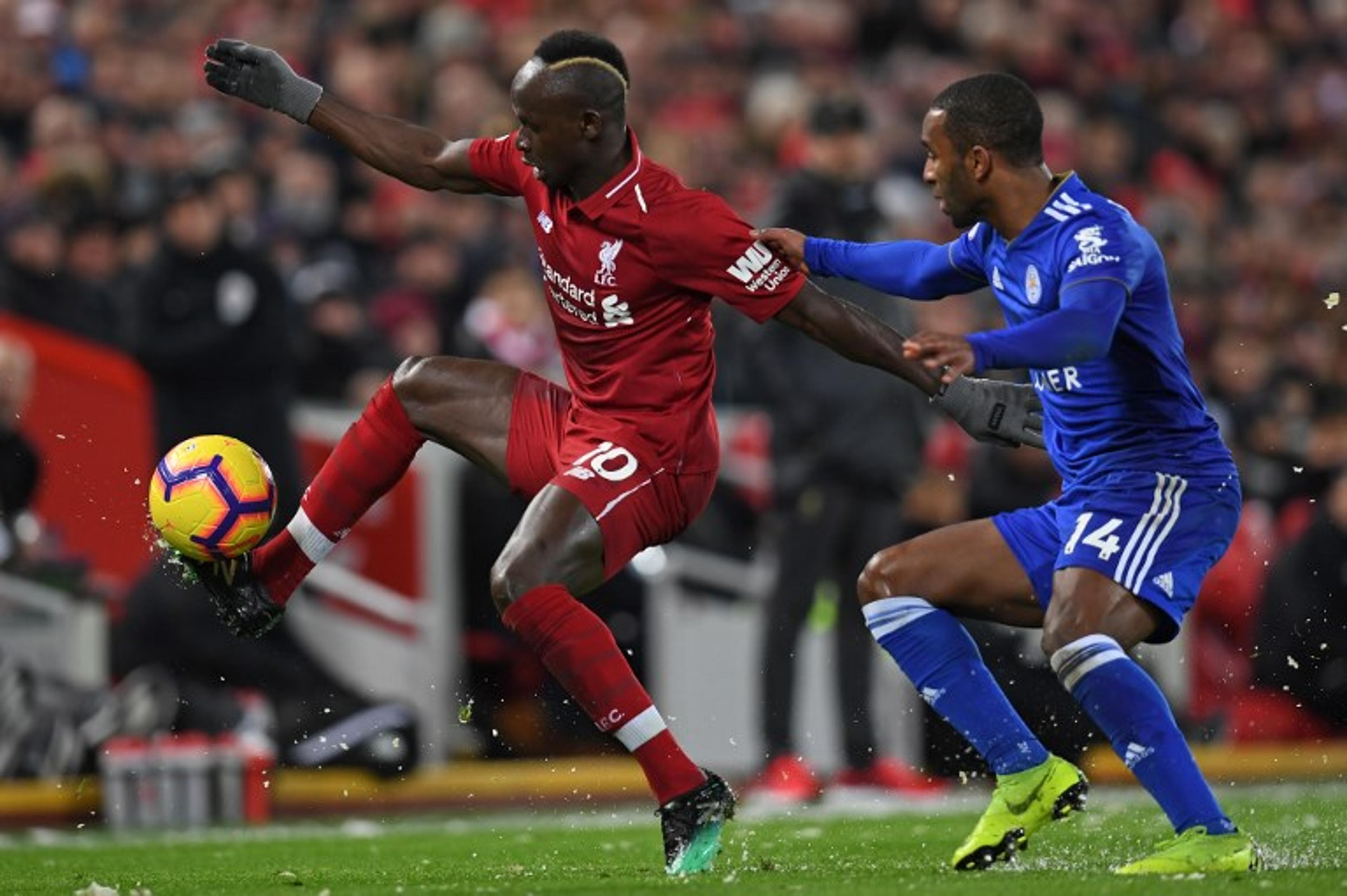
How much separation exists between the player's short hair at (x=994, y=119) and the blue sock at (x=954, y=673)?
133 centimetres

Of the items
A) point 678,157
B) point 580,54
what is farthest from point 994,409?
point 678,157

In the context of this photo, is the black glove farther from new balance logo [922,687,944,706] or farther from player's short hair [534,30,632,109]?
new balance logo [922,687,944,706]

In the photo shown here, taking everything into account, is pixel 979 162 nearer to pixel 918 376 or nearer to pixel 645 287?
pixel 918 376

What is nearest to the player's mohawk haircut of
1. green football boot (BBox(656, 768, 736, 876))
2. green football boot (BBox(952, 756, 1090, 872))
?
green football boot (BBox(656, 768, 736, 876))

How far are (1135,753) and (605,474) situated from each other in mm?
1747

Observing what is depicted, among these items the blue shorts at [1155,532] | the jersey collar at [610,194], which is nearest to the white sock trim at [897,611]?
the blue shorts at [1155,532]

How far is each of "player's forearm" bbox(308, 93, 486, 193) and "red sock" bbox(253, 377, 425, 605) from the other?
2.19 ft

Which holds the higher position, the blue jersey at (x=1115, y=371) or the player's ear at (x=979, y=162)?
the player's ear at (x=979, y=162)

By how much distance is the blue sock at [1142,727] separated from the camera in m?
6.62

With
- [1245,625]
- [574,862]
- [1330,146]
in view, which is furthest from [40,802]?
[1330,146]

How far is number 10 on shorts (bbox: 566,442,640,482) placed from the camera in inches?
287

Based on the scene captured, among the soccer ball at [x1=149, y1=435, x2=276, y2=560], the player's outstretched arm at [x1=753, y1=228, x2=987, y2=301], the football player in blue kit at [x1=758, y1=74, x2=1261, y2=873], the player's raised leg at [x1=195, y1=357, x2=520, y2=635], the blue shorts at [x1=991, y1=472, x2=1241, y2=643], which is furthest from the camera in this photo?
the player's raised leg at [x1=195, y1=357, x2=520, y2=635]

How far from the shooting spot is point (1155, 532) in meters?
6.83

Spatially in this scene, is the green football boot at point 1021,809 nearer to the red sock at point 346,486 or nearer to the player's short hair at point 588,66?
the red sock at point 346,486
